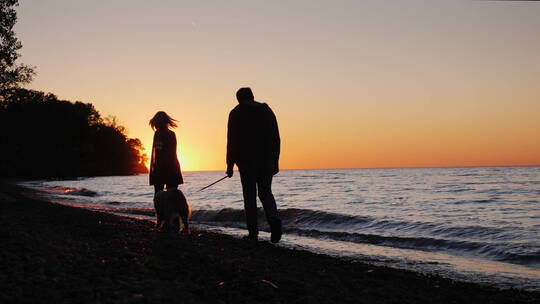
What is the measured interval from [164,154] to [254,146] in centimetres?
204

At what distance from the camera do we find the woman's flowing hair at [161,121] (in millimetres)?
7613

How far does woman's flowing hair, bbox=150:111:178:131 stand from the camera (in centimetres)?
761

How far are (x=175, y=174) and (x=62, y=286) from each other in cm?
476

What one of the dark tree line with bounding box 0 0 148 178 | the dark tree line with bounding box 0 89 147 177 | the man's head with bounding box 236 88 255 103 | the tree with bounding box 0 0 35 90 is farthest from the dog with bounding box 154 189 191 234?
the dark tree line with bounding box 0 89 147 177

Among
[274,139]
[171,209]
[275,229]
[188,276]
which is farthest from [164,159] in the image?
[188,276]

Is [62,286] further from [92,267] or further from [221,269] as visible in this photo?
[221,269]

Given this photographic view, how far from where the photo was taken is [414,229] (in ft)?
36.7

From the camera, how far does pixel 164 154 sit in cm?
774

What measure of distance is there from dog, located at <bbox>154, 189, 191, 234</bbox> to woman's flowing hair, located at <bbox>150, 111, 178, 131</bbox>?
1134mm

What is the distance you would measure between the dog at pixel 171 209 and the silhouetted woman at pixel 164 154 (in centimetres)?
34

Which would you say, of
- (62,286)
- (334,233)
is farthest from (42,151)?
(62,286)

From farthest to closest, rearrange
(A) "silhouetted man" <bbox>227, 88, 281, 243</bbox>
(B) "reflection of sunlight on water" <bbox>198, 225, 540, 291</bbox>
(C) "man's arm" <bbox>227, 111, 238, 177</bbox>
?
1. (C) "man's arm" <bbox>227, 111, 238, 177</bbox>
2. (A) "silhouetted man" <bbox>227, 88, 281, 243</bbox>
3. (B) "reflection of sunlight on water" <bbox>198, 225, 540, 291</bbox>

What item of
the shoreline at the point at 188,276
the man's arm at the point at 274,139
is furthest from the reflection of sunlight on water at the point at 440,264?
the man's arm at the point at 274,139

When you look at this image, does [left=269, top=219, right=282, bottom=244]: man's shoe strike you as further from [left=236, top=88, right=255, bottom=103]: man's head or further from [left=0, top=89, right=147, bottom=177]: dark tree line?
[left=0, top=89, right=147, bottom=177]: dark tree line
